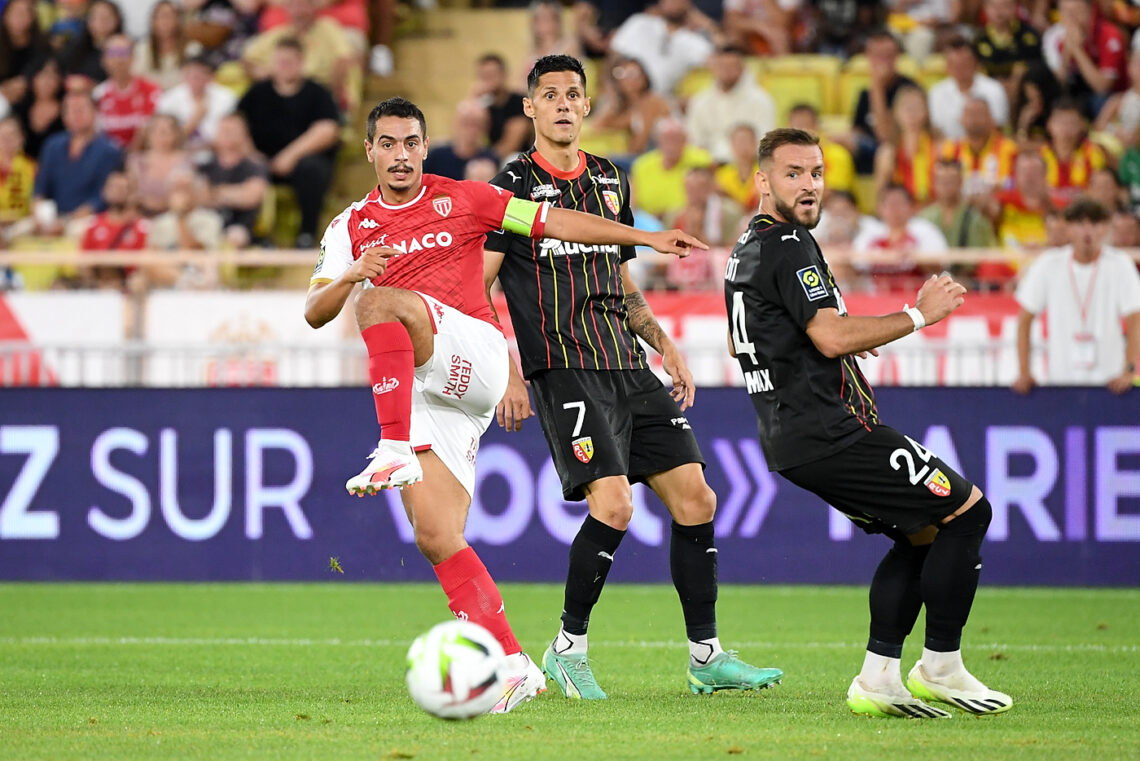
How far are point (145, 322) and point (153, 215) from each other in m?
2.80

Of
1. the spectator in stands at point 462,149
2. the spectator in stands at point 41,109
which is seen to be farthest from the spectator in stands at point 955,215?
the spectator in stands at point 41,109

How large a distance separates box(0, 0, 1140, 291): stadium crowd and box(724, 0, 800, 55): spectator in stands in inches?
1.0

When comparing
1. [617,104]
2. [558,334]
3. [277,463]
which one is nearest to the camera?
[558,334]

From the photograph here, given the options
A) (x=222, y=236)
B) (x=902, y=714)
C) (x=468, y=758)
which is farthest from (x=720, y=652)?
(x=222, y=236)

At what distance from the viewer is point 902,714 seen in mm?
5945

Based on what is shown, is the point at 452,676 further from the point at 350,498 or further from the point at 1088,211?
the point at 1088,211

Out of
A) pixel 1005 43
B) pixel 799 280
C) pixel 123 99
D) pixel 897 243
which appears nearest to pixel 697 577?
pixel 799 280

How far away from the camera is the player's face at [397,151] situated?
6.50m

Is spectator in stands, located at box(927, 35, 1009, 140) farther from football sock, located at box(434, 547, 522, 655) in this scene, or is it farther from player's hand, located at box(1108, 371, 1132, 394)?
football sock, located at box(434, 547, 522, 655)

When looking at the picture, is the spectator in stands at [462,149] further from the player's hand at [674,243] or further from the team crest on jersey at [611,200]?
the player's hand at [674,243]

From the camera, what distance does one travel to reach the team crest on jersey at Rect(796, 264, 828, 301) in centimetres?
589

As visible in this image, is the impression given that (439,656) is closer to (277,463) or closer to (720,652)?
(720,652)

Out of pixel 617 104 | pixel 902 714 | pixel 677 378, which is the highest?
pixel 617 104

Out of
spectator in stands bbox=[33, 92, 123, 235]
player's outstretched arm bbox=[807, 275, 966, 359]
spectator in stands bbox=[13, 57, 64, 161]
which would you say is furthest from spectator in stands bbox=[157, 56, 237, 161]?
player's outstretched arm bbox=[807, 275, 966, 359]
